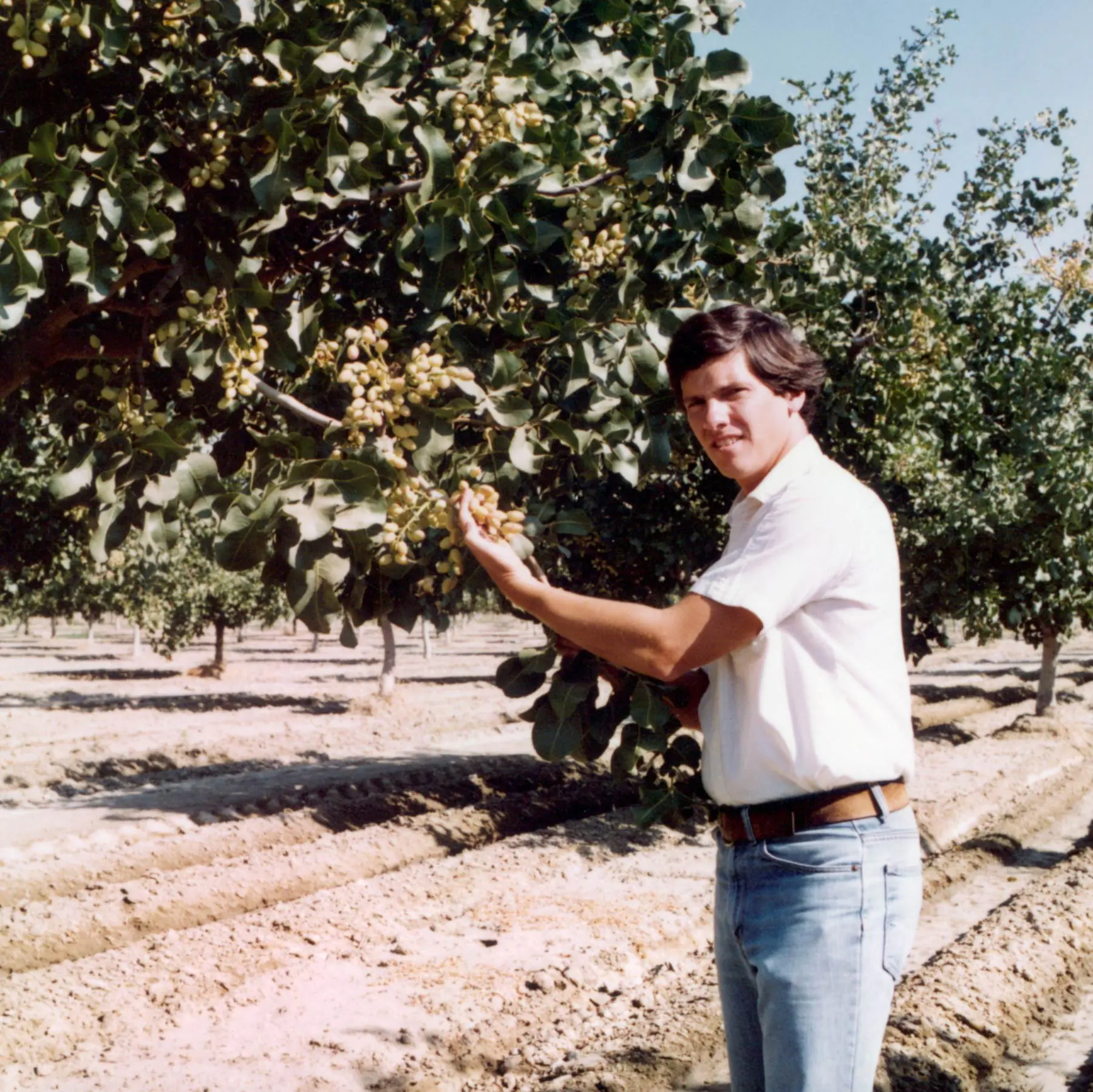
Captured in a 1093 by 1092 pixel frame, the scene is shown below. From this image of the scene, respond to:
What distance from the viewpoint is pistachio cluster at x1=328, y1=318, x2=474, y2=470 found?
3.01 meters

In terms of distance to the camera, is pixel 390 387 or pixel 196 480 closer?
pixel 390 387

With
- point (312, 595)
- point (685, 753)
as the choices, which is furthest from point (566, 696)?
point (312, 595)

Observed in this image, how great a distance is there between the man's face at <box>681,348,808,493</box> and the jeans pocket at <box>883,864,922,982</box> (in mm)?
855

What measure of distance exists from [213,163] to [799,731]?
2.42 meters

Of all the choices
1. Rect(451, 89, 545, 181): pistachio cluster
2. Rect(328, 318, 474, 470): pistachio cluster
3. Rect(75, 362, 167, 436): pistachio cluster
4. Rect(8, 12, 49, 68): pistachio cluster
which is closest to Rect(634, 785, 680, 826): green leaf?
Rect(328, 318, 474, 470): pistachio cluster

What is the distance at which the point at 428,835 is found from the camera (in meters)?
11.1

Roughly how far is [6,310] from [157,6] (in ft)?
4.29

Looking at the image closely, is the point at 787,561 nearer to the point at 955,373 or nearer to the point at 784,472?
the point at 784,472

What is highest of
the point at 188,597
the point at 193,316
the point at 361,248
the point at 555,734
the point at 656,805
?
the point at 361,248

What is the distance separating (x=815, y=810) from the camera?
2.17 m

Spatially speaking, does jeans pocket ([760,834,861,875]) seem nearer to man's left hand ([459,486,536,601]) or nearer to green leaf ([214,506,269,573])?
man's left hand ([459,486,536,601])

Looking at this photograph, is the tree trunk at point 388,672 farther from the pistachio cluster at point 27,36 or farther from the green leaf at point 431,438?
the pistachio cluster at point 27,36

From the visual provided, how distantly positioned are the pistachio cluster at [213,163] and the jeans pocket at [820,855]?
250cm

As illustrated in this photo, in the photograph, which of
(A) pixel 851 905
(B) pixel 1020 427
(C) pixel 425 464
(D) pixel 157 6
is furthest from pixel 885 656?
(B) pixel 1020 427
